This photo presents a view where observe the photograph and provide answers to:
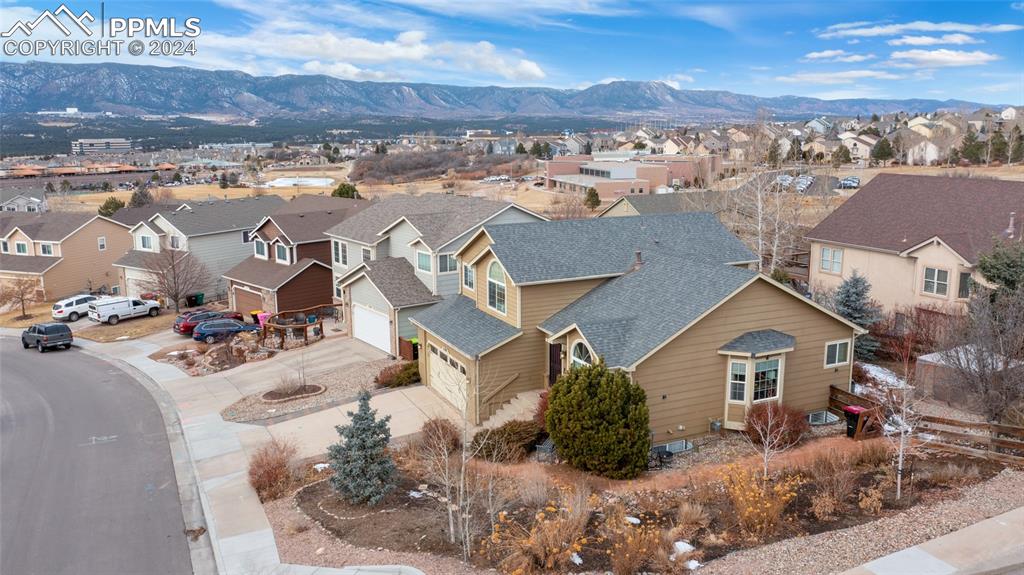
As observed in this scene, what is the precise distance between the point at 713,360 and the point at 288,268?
29.5 metres

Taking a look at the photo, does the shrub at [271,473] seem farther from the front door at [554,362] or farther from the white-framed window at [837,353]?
the white-framed window at [837,353]

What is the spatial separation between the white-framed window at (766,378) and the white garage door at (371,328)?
17.4m

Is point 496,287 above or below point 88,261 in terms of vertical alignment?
above

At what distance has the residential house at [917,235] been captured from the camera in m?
29.6

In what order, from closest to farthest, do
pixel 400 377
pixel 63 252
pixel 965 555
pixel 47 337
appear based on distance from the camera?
pixel 965 555, pixel 400 377, pixel 47 337, pixel 63 252

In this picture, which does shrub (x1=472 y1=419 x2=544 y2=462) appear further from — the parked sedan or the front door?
the parked sedan

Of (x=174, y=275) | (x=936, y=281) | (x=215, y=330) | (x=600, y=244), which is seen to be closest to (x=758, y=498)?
(x=600, y=244)

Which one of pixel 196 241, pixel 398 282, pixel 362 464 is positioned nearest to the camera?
pixel 362 464

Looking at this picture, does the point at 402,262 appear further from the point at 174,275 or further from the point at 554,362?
the point at 174,275

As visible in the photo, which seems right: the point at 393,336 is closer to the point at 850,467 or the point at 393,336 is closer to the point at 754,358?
the point at 754,358

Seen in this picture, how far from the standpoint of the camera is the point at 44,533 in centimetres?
1670

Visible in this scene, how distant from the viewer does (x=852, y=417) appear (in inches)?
783

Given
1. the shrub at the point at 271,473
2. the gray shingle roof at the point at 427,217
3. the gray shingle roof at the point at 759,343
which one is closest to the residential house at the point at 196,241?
the gray shingle roof at the point at 427,217

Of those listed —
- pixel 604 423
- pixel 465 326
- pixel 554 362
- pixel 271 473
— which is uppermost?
pixel 465 326
